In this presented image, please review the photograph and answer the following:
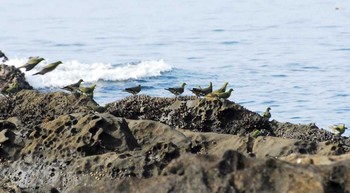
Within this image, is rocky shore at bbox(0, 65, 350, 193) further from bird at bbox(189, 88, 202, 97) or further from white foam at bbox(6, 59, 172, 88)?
white foam at bbox(6, 59, 172, 88)

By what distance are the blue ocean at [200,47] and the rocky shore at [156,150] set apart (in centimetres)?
671

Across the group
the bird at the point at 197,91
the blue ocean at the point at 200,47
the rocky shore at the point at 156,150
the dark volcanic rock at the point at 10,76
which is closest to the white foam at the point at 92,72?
the blue ocean at the point at 200,47

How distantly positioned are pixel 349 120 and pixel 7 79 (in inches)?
254

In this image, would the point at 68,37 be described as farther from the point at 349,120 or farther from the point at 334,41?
the point at 349,120

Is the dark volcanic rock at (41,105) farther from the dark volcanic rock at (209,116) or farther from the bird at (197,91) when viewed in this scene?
the bird at (197,91)

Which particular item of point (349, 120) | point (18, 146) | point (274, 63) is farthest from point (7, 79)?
point (274, 63)

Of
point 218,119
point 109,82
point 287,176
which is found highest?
point 287,176

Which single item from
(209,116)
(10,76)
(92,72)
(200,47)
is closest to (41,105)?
(209,116)

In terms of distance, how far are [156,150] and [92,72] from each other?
59.7ft

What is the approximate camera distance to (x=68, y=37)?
33406 millimetres

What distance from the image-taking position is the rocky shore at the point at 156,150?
4984mm

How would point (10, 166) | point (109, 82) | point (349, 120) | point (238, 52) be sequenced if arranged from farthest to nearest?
point (238, 52), point (109, 82), point (349, 120), point (10, 166)

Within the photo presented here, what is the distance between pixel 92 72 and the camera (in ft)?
82.2

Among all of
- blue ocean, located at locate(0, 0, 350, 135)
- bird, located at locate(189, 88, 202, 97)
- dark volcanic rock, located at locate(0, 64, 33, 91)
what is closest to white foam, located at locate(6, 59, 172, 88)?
blue ocean, located at locate(0, 0, 350, 135)
